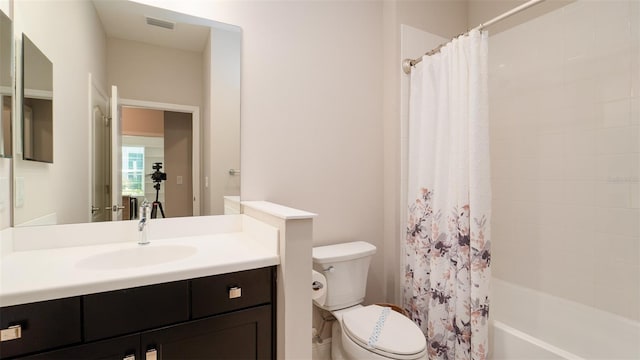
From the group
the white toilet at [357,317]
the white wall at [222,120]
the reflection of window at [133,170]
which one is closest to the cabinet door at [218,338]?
the white toilet at [357,317]

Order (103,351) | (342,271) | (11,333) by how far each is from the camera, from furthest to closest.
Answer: (342,271) < (103,351) < (11,333)

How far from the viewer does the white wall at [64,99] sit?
4.11 ft

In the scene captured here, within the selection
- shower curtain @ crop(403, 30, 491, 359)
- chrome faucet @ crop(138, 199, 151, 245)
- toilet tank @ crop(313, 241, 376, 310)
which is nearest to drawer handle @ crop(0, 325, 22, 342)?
chrome faucet @ crop(138, 199, 151, 245)

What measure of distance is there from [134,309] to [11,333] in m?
0.29

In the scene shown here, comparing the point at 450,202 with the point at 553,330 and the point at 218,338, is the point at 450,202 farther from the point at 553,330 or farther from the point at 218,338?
the point at 218,338

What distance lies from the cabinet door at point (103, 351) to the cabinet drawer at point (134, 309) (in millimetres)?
22

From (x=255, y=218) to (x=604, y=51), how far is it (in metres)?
2.15

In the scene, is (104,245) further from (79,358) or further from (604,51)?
(604,51)

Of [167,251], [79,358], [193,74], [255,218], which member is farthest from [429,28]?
[79,358]

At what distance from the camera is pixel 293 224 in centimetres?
122

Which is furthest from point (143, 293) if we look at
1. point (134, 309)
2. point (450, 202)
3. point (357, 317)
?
point (450, 202)

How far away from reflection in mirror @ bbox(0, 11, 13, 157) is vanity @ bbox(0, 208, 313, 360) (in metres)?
0.35

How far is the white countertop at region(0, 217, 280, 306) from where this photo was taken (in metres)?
0.90

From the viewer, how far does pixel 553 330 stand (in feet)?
6.23
